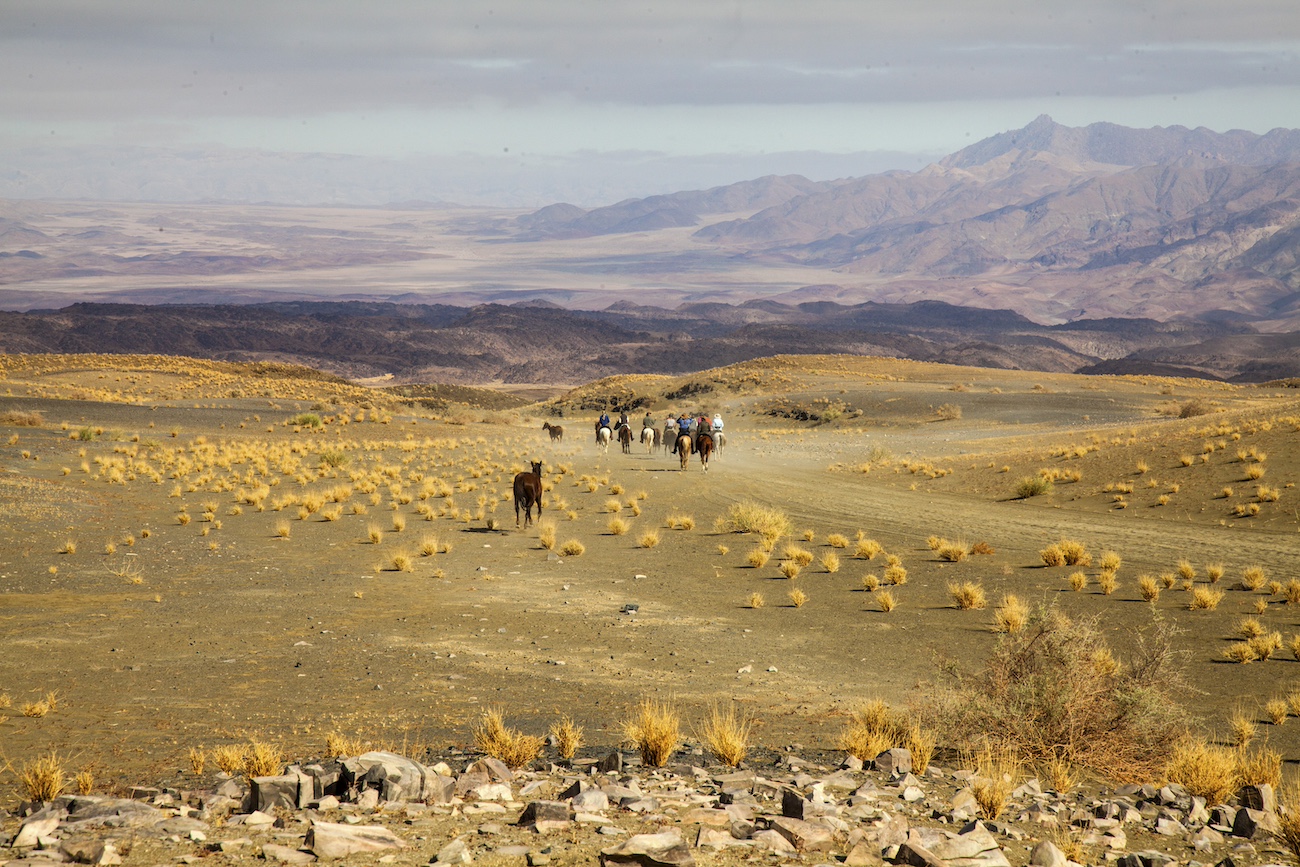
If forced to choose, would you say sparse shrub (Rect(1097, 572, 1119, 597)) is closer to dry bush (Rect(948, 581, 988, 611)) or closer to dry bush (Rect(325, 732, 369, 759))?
dry bush (Rect(948, 581, 988, 611))

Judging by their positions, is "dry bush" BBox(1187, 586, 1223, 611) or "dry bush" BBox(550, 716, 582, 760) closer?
"dry bush" BBox(550, 716, 582, 760)

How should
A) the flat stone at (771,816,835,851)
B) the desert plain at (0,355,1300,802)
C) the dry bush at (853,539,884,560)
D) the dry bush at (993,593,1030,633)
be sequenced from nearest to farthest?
the flat stone at (771,816,835,851) < the desert plain at (0,355,1300,802) < the dry bush at (993,593,1030,633) < the dry bush at (853,539,884,560)

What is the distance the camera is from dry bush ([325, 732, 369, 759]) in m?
8.50

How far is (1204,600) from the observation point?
15.5 m

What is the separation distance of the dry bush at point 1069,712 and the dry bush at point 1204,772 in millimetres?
413

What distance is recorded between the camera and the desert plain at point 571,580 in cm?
1084

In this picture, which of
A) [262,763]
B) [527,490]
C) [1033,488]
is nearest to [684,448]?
[1033,488]

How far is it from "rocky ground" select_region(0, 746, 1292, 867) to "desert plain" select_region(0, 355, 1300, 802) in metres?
1.26

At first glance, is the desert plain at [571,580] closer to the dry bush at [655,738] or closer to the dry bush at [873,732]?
the dry bush at [873,732]

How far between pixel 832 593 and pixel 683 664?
5197 mm

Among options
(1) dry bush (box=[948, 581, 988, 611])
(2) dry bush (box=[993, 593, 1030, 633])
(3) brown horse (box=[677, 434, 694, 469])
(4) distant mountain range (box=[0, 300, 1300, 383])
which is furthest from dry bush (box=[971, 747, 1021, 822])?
(4) distant mountain range (box=[0, 300, 1300, 383])

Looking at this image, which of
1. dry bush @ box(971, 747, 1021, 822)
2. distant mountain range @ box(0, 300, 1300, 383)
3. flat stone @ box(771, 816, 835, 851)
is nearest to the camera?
flat stone @ box(771, 816, 835, 851)

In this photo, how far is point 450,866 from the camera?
6.23 m

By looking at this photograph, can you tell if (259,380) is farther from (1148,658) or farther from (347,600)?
(1148,658)
